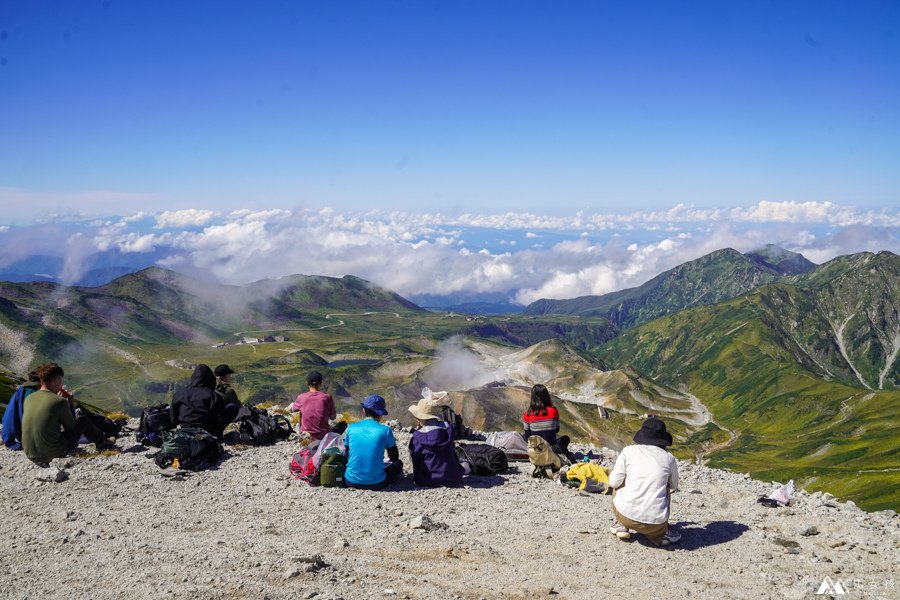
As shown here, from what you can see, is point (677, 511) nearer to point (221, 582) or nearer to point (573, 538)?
point (573, 538)

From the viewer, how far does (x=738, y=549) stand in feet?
43.3

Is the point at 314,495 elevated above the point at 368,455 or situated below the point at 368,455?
below

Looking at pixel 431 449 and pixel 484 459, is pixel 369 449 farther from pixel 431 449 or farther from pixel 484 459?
pixel 484 459

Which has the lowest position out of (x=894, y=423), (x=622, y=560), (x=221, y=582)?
(x=894, y=423)

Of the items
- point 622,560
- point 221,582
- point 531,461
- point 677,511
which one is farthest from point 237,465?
point 677,511

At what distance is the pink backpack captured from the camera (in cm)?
1644

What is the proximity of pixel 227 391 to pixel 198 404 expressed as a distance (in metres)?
2.85

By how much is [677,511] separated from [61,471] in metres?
18.3

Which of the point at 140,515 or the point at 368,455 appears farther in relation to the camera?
the point at 368,455

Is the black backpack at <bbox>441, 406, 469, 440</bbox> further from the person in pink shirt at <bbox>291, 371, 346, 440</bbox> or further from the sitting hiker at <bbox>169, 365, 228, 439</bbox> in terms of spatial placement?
the sitting hiker at <bbox>169, 365, 228, 439</bbox>

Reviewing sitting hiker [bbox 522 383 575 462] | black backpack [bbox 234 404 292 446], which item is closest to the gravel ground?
sitting hiker [bbox 522 383 575 462]

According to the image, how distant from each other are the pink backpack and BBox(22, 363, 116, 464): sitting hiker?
7058 mm

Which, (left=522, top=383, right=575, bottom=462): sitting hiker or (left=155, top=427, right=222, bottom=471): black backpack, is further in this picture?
(left=522, top=383, right=575, bottom=462): sitting hiker

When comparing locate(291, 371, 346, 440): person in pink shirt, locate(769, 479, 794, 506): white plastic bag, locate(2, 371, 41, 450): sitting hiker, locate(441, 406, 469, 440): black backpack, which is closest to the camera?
locate(769, 479, 794, 506): white plastic bag
